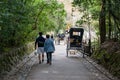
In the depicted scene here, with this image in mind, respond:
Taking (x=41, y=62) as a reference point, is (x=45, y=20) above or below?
above

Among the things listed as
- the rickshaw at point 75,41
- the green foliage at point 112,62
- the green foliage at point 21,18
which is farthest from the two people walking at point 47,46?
the rickshaw at point 75,41

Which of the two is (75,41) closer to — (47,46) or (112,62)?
(47,46)

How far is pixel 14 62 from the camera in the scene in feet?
77.0

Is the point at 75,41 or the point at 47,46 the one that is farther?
the point at 75,41

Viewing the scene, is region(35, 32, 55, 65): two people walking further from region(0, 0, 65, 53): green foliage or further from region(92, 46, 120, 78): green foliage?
region(92, 46, 120, 78): green foliage

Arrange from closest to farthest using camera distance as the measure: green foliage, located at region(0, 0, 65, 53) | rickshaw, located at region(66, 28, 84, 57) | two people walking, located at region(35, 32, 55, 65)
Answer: green foliage, located at region(0, 0, 65, 53), two people walking, located at region(35, 32, 55, 65), rickshaw, located at region(66, 28, 84, 57)

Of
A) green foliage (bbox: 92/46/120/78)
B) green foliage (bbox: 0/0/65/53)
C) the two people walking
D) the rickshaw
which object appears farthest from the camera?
the rickshaw

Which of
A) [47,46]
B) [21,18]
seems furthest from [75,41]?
[21,18]

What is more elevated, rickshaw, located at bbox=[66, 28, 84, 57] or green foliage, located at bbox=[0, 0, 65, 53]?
green foliage, located at bbox=[0, 0, 65, 53]

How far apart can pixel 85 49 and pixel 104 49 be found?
10128 mm

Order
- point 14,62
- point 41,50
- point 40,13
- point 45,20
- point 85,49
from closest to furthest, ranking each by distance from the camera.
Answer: point 14,62 < point 41,50 < point 85,49 < point 40,13 < point 45,20

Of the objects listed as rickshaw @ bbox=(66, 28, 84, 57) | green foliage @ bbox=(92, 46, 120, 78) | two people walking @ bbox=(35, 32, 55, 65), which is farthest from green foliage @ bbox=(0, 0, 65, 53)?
green foliage @ bbox=(92, 46, 120, 78)

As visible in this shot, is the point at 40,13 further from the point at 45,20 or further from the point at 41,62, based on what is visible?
the point at 41,62

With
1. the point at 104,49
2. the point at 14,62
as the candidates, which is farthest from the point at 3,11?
the point at 104,49
